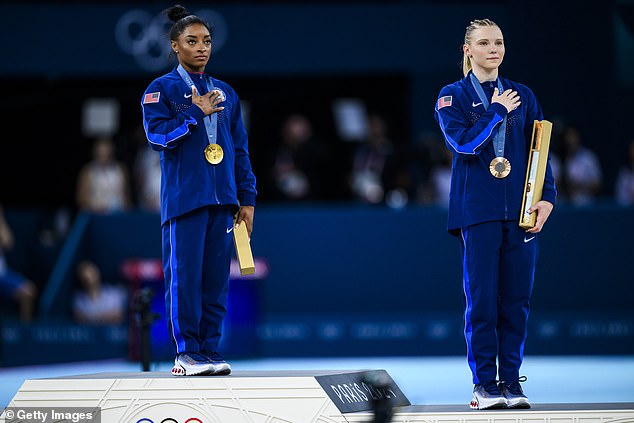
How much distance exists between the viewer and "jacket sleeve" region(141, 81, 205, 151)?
235 inches

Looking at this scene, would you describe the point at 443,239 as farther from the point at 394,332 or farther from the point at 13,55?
the point at 13,55

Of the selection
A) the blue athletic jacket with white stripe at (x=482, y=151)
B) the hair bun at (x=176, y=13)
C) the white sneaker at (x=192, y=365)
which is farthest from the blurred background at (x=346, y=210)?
the white sneaker at (x=192, y=365)

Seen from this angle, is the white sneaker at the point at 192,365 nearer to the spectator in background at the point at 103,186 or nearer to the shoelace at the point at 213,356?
the shoelace at the point at 213,356

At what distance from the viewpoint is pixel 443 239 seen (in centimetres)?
1272

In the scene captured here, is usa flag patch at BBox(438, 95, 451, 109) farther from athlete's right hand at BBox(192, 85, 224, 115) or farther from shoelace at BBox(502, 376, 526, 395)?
shoelace at BBox(502, 376, 526, 395)

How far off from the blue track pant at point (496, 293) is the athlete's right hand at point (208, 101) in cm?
149

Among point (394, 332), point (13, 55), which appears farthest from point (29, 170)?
point (394, 332)

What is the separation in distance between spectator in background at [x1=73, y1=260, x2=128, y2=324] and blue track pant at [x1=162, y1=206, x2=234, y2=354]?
22.4 ft

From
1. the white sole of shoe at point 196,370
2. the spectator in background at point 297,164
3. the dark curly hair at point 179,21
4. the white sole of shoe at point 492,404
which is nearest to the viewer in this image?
the white sole of shoe at point 492,404

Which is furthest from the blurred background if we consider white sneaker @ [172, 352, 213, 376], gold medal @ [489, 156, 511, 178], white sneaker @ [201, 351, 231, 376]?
white sneaker @ [172, 352, 213, 376]

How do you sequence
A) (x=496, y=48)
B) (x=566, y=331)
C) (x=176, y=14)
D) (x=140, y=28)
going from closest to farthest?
(x=496, y=48)
(x=176, y=14)
(x=566, y=331)
(x=140, y=28)

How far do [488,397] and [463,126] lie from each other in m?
1.39

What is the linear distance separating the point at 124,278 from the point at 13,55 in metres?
3.31

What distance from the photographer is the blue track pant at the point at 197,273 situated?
6008mm
